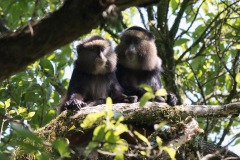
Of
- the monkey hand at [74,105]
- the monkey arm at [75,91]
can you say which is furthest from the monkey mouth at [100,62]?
the monkey hand at [74,105]

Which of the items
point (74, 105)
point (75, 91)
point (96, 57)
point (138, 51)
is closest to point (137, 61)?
point (138, 51)

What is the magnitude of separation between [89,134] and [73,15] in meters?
2.84

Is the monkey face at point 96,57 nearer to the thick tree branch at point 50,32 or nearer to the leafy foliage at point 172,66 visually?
the leafy foliage at point 172,66

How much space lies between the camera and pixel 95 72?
6191 mm

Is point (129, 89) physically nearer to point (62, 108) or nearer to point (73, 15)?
point (62, 108)

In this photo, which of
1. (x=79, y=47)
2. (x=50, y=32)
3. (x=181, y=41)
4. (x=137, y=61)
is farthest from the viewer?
(x=181, y=41)

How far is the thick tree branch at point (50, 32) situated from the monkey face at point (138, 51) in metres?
4.33

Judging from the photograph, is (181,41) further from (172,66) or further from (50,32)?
(50,32)

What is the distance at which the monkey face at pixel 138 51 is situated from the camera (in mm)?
6578

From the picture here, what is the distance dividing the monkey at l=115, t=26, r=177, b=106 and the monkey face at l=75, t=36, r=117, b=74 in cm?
36

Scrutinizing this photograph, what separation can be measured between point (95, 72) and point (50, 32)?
4035 mm

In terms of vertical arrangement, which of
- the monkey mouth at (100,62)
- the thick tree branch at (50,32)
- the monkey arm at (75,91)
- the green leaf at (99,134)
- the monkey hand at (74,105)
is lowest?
the green leaf at (99,134)

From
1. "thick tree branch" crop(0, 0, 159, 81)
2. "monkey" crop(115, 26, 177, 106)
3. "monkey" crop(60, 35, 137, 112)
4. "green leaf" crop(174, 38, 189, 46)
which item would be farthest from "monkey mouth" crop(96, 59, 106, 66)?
"thick tree branch" crop(0, 0, 159, 81)

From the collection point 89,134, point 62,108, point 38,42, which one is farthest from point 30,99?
point 38,42
